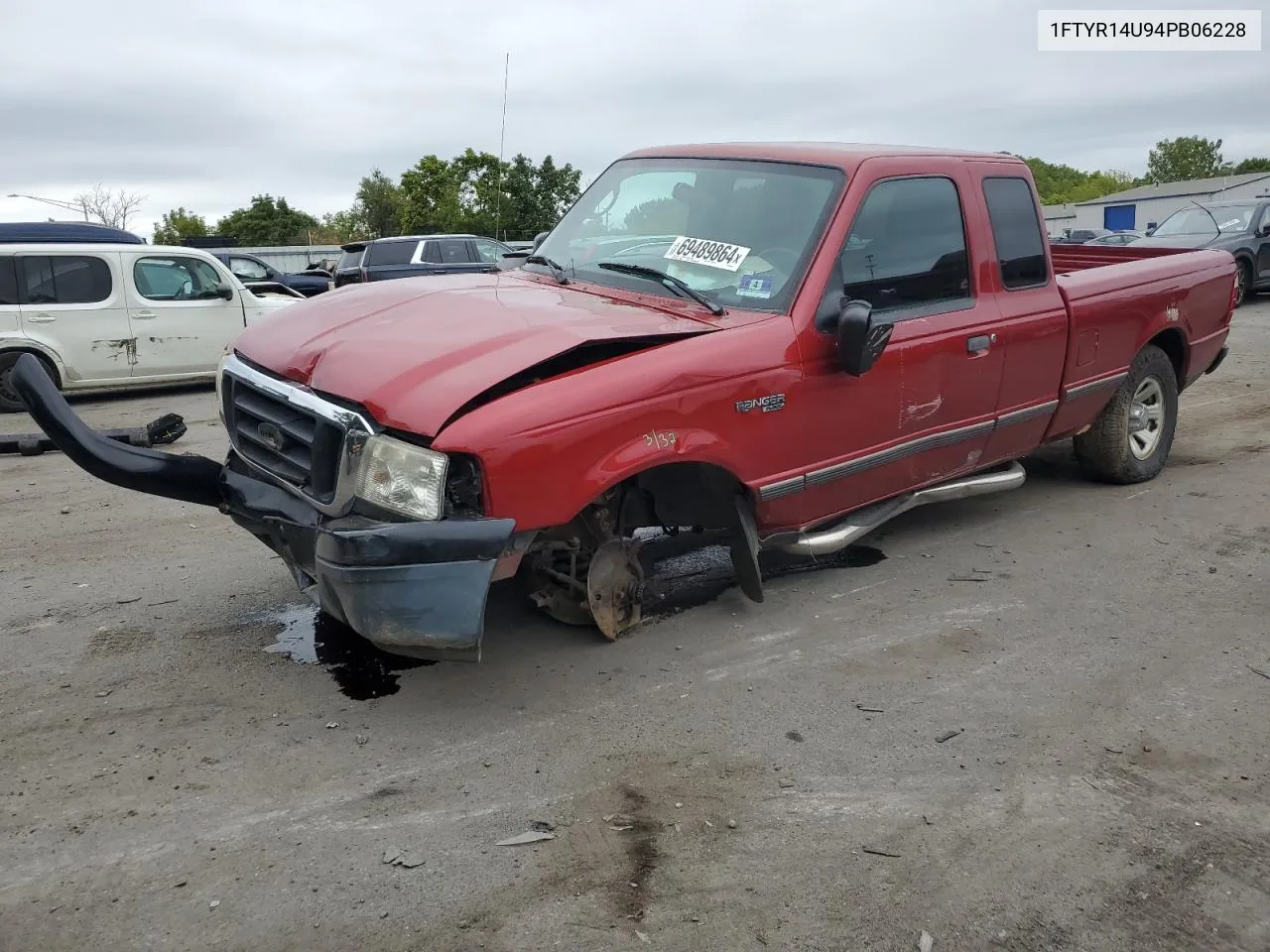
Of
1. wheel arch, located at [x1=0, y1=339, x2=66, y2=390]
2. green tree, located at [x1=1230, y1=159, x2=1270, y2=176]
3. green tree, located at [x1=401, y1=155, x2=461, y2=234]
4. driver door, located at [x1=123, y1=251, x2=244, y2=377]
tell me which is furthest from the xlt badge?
green tree, located at [x1=1230, y1=159, x2=1270, y2=176]

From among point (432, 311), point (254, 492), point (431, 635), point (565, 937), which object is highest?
point (432, 311)

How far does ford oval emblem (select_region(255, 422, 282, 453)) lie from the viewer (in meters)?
3.78

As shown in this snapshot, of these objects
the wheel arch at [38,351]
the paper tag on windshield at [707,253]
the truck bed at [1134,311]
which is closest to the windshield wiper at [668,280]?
the paper tag on windshield at [707,253]

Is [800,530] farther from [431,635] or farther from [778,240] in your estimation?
[431,635]

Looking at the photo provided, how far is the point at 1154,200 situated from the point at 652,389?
66868mm

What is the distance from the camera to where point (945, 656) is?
420 cm

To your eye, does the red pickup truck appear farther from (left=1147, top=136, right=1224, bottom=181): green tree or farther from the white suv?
(left=1147, top=136, right=1224, bottom=181): green tree

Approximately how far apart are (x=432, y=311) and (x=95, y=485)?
4.17 metres

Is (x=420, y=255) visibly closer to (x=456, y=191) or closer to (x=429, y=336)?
(x=429, y=336)

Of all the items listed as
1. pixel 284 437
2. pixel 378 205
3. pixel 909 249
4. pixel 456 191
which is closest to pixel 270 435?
pixel 284 437

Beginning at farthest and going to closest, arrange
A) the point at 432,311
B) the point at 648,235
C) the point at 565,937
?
1. the point at 648,235
2. the point at 432,311
3. the point at 565,937

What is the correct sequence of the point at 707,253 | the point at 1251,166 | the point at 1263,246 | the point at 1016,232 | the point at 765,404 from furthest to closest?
the point at 1251,166 → the point at 1263,246 → the point at 1016,232 → the point at 707,253 → the point at 765,404

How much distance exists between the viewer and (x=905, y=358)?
4613 mm

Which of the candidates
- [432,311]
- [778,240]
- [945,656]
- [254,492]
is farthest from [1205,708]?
[254,492]
